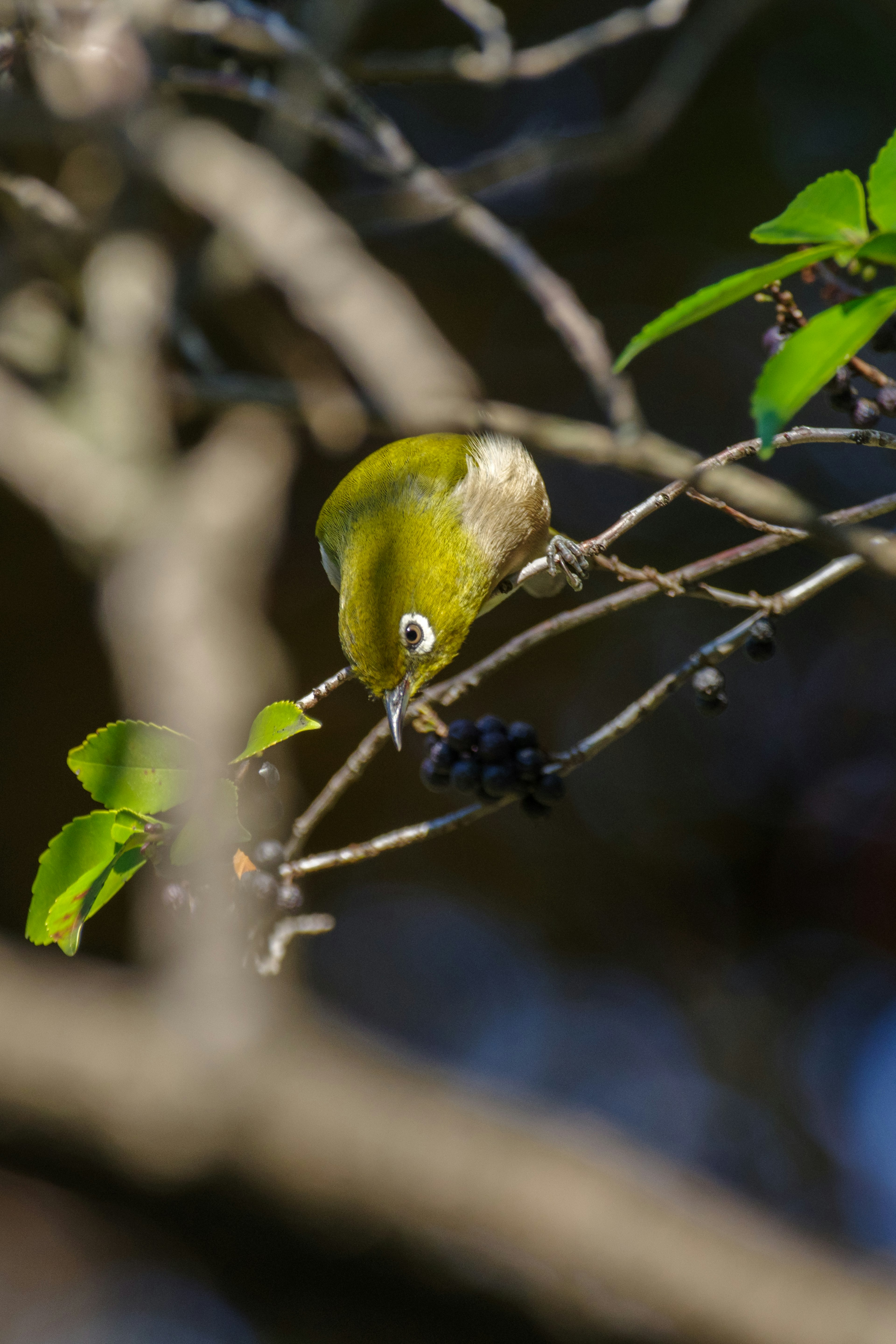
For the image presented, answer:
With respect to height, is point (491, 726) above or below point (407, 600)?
below

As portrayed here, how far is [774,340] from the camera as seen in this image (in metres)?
1.25

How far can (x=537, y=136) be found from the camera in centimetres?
366

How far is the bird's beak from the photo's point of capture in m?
Result: 1.26

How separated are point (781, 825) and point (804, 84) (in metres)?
3.71

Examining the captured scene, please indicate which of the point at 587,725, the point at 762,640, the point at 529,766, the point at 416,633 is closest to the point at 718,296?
the point at 762,640

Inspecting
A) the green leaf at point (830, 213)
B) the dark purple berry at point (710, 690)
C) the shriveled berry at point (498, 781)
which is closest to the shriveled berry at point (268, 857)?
the shriveled berry at point (498, 781)

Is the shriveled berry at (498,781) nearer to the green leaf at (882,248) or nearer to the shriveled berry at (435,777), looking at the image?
the shriveled berry at (435,777)

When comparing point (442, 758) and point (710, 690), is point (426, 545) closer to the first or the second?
point (442, 758)

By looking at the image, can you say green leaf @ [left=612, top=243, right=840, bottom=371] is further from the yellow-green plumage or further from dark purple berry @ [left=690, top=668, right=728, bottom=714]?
the yellow-green plumage

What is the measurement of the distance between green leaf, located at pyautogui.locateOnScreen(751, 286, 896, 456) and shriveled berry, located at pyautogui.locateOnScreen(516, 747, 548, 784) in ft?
1.99

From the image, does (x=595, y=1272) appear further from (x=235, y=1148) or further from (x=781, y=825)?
(x=781, y=825)

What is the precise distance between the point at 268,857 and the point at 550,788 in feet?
1.16

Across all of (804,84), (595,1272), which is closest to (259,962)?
(595,1272)

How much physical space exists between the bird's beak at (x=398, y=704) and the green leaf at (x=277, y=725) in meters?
0.34
